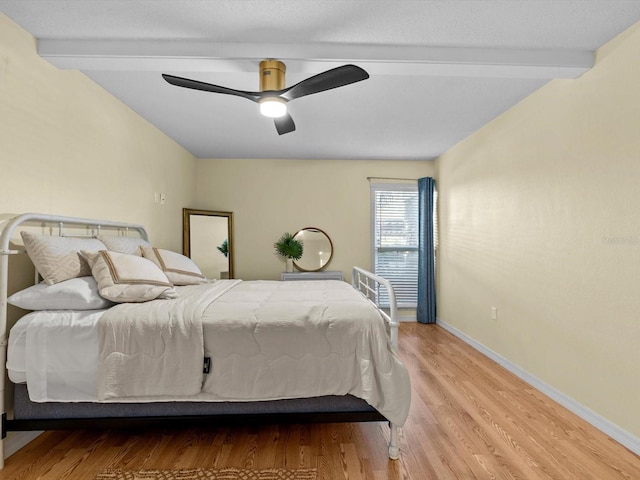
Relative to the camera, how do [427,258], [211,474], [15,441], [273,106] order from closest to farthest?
1. [211,474]
2. [15,441]
3. [273,106]
4. [427,258]

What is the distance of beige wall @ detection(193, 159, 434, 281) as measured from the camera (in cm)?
473

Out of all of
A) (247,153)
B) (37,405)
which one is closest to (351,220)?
(247,153)

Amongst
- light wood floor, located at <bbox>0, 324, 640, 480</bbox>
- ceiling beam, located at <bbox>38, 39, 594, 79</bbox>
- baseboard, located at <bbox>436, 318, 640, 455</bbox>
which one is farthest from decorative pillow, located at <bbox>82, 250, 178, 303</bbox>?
baseboard, located at <bbox>436, 318, 640, 455</bbox>

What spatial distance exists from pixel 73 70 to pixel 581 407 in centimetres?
413

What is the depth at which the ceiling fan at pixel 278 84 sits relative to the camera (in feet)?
5.98

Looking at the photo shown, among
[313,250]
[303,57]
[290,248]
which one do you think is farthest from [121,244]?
[313,250]

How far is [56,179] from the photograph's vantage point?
218 centimetres

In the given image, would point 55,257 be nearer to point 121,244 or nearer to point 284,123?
point 121,244

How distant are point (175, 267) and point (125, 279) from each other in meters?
0.87

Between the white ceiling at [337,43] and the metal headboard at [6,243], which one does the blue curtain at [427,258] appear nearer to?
the white ceiling at [337,43]

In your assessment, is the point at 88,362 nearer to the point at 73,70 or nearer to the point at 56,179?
the point at 56,179

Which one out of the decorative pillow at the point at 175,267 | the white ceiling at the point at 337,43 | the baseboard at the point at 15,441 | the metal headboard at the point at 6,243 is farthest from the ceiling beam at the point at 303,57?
the baseboard at the point at 15,441

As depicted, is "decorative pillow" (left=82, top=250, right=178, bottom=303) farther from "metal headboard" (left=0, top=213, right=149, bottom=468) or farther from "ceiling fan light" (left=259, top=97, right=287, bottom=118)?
"ceiling fan light" (left=259, top=97, right=287, bottom=118)

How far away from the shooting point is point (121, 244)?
246 cm
